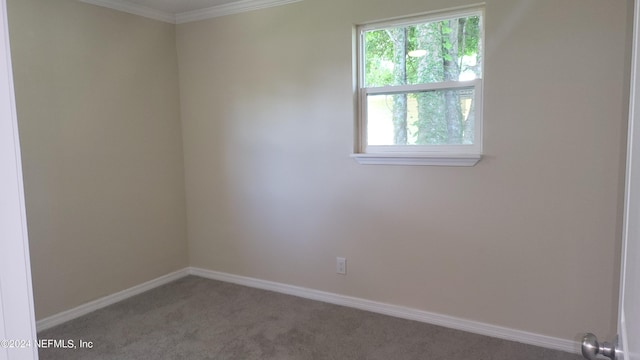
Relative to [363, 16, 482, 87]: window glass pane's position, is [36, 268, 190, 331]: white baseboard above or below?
below

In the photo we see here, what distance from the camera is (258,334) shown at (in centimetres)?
281

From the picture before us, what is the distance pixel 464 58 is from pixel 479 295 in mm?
1548

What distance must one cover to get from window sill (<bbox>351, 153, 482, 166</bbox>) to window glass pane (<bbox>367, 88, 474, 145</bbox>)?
0.50 feet

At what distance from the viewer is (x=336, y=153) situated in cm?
316

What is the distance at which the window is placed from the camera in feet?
8.93

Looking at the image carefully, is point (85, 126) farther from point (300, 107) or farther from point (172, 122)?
point (300, 107)

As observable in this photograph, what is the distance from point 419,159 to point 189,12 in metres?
2.37

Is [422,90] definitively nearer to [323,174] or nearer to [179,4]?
[323,174]

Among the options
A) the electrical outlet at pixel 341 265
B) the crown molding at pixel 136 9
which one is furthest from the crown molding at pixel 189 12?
the electrical outlet at pixel 341 265

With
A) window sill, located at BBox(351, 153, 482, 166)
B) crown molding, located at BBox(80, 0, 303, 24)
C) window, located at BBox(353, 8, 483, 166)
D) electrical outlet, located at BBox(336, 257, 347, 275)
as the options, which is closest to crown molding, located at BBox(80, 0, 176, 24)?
crown molding, located at BBox(80, 0, 303, 24)

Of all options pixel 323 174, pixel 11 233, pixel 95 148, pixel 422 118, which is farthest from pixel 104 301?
pixel 11 233

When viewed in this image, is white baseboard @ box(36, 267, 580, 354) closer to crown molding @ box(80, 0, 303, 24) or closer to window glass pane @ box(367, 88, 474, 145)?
window glass pane @ box(367, 88, 474, 145)

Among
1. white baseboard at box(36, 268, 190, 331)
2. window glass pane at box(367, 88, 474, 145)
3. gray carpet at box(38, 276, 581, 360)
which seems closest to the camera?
gray carpet at box(38, 276, 581, 360)

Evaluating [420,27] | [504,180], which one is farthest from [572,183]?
[420,27]
